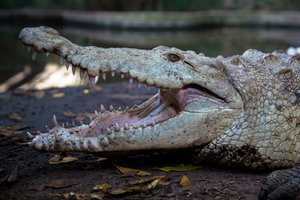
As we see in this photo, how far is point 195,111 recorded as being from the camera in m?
2.85

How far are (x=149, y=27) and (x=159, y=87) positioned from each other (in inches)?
589

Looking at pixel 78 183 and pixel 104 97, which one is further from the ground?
pixel 104 97

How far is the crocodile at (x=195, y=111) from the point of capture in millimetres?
2781

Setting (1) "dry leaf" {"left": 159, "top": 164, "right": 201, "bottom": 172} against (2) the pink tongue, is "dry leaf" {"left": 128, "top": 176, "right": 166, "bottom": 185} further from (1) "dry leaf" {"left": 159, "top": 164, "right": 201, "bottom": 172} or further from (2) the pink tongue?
(2) the pink tongue

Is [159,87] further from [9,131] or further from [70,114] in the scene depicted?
[70,114]

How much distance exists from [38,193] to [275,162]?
1.51 meters

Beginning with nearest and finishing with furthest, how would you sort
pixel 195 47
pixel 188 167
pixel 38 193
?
pixel 38 193 < pixel 188 167 < pixel 195 47

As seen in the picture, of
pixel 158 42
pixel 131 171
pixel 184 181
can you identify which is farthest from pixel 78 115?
pixel 158 42

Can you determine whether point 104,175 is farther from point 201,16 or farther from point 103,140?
point 201,16

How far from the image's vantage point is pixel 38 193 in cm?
256

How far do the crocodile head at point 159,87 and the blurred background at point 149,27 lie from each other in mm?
5566

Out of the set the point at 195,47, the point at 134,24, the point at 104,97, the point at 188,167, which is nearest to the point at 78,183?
the point at 188,167

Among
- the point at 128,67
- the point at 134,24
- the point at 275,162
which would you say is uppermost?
the point at 134,24

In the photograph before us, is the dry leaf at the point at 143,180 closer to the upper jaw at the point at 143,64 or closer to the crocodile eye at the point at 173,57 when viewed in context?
the upper jaw at the point at 143,64
